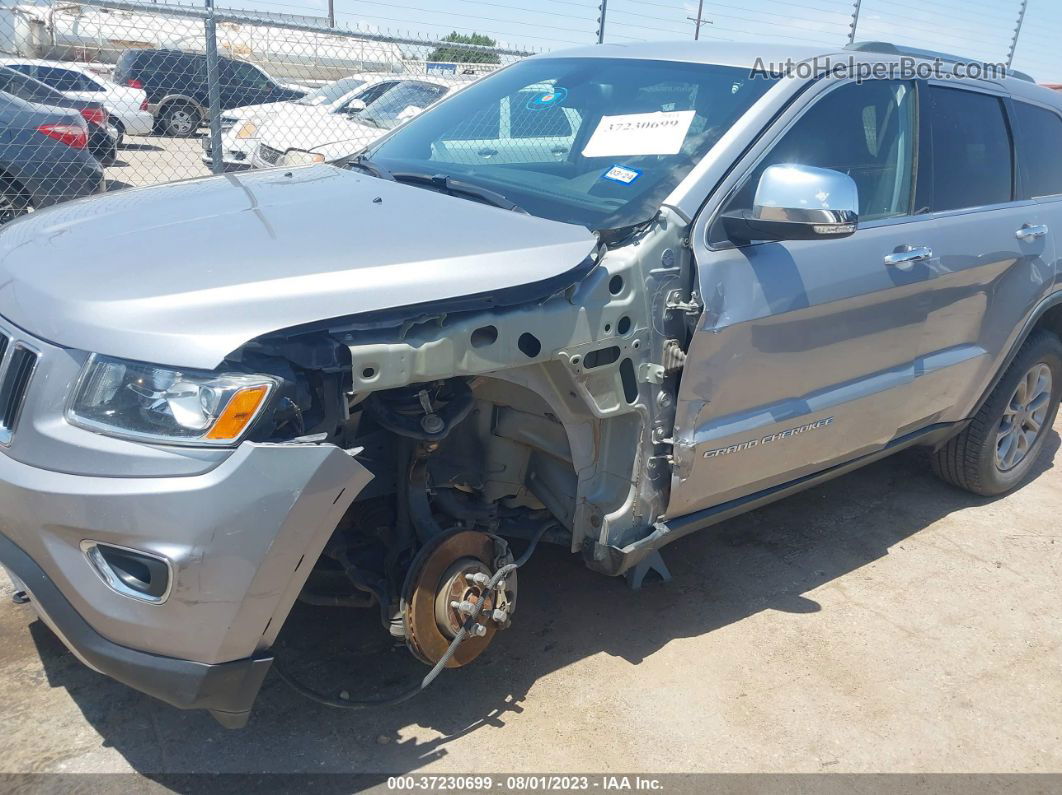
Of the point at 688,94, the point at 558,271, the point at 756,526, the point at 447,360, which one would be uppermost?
the point at 688,94

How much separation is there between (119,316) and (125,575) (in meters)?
0.57

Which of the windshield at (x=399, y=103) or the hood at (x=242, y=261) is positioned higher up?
the hood at (x=242, y=261)

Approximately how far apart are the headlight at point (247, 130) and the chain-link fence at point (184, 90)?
2 centimetres

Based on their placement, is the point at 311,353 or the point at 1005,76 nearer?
the point at 311,353

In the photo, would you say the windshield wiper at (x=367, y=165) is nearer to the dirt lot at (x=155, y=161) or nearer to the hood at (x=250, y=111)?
the dirt lot at (x=155, y=161)

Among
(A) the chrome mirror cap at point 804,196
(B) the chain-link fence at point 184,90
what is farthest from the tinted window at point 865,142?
(B) the chain-link fence at point 184,90

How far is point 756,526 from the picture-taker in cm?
418

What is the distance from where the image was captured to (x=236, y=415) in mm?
2043

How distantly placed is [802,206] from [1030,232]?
1.86m

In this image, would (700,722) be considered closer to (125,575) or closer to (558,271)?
(558,271)

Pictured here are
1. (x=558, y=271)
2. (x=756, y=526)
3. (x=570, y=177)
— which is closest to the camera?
(x=558, y=271)

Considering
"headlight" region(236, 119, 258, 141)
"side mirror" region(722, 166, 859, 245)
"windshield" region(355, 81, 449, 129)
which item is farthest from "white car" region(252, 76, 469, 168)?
"side mirror" region(722, 166, 859, 245)

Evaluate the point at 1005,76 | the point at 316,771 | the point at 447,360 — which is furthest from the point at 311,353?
the point at 1005,76

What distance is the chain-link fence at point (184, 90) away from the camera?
6.61 m
